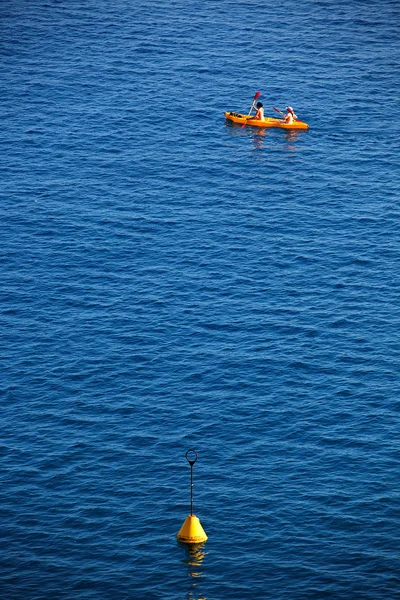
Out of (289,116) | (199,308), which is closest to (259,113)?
(289,116)

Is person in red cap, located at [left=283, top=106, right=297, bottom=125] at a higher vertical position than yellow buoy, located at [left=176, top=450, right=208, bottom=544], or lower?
higher

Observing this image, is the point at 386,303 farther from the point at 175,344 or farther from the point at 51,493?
the point at 51,493

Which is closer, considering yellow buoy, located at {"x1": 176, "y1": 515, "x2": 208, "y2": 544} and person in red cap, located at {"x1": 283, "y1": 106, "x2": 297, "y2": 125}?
yellow buoy, located at {"x1": 176, "y1": 515, "x2": 208, "y2": 544}

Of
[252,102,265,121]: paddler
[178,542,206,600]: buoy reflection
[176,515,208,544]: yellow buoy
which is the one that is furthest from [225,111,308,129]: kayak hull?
[178,542,206,600]: buoy reflection

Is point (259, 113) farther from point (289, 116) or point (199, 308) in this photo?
point (199, 308)

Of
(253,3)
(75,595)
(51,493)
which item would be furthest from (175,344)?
(253,3)

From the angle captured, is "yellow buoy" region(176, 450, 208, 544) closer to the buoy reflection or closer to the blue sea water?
the buoy reflection

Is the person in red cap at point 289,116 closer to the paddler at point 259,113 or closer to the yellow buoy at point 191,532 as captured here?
the paddler at point 259,113
